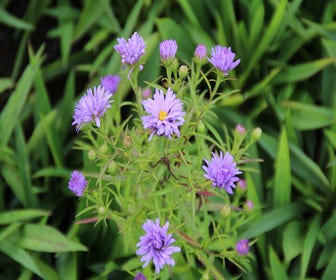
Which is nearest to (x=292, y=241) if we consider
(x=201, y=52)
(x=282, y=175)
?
(x=282, y=175)

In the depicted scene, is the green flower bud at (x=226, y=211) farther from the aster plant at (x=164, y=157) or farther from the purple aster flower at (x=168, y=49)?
the purple aster flower at (x=168, y=49)

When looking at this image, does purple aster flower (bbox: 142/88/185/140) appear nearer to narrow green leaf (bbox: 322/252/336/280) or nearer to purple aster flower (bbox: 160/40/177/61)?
purple aster flower (bbox: 160/40/177/61)

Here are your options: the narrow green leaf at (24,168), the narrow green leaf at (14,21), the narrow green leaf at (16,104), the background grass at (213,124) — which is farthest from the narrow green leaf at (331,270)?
the narrow green leaf at (14,21)

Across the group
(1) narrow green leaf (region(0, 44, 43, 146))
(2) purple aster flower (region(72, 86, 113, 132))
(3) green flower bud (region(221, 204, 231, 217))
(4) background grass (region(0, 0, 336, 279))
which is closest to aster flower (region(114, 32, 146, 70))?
(2) purple aster flower (region(72, 86, 113, 132))

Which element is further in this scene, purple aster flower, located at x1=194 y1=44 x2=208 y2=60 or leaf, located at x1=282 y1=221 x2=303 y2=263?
leaf, located at x1=282 y1=221 x2=303 y2=263

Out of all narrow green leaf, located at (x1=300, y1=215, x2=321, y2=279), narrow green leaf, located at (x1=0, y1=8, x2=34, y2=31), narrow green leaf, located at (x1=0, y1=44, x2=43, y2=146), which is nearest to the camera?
narrow green leaf, located at (x1=300, y1=215, x2=321, y2=279)

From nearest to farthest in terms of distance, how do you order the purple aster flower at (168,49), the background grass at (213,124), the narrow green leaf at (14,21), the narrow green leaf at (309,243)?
the purple aster flower at (168,49) → the narrow green leaf at (309,243) → the background grass at (213,124) → the narrow green leaf at (14,21)
